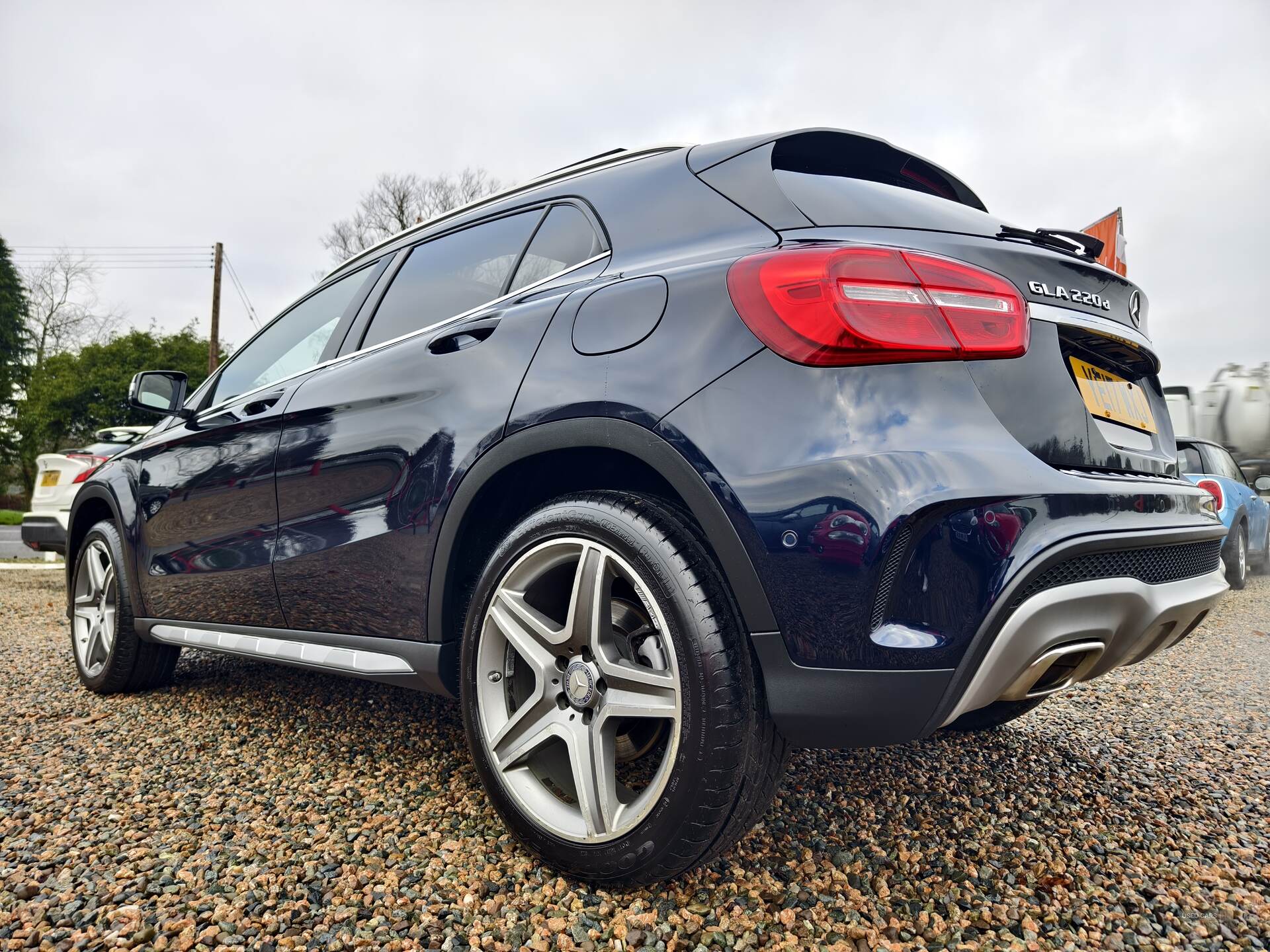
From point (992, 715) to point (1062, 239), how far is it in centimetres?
126

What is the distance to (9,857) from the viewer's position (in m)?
1.94

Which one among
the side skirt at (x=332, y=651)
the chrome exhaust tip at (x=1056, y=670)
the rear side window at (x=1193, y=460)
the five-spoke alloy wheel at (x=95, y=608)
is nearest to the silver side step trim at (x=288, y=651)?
the side skirt at (x=332, y=651)

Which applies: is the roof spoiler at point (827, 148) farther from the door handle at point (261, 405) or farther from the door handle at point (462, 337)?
the door handle at point (261, 405)

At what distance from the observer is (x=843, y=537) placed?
1.43m

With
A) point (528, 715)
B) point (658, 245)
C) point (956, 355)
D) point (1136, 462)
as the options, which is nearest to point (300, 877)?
point (528, 715)

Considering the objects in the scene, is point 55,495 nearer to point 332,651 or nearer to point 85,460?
point 85,460

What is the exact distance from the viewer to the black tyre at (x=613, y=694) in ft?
5.07

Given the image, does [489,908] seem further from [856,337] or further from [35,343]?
[35,343]

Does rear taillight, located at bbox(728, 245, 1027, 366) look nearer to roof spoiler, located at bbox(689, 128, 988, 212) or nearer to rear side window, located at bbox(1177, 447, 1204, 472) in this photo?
roof spoiler, located at bbox(689, 128, 988, 212)

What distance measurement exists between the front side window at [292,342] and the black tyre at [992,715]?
93.7 inches

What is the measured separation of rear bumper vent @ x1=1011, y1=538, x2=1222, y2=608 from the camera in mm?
1480

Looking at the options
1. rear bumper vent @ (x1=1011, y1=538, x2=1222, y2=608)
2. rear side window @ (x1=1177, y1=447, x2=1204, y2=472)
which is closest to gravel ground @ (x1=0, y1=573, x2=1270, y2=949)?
rear bumper vent @ (x1=1011, y1=538, x2=1222, y2=608)

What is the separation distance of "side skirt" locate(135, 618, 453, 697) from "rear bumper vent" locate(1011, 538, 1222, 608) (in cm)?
139

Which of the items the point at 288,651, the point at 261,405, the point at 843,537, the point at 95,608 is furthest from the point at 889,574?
the point at 95,608
